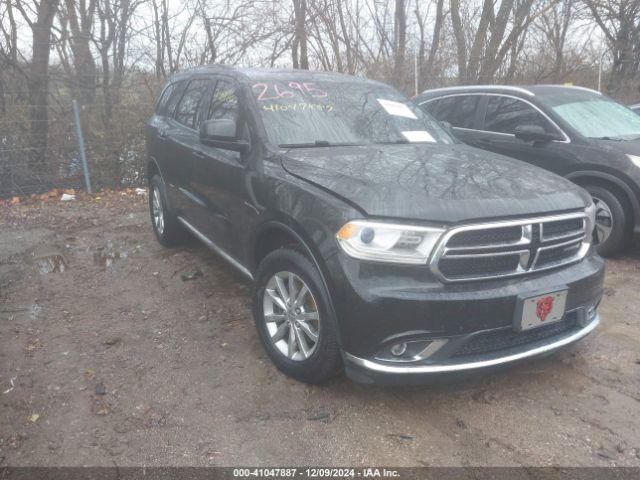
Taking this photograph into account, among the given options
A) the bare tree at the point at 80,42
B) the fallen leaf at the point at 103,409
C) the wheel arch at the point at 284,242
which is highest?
the bare tree at the point at 80,42

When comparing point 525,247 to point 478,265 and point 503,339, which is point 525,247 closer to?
point 478,265

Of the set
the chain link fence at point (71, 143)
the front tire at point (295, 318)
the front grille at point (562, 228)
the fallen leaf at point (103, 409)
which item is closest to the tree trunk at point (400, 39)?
the chain link fence at point (71, 143)

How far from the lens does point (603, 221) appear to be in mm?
5066

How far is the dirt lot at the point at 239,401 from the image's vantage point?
→ 246 centimetres

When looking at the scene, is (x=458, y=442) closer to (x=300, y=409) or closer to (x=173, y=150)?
(x=300, y=409)

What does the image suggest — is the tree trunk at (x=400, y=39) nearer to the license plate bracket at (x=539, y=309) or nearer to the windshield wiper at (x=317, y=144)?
the windshield wiper at (x=317, y=144)

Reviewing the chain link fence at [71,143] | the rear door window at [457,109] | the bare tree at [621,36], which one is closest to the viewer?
the rear door window at [457,109]

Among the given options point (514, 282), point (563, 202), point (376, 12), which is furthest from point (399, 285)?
point (376, 12)

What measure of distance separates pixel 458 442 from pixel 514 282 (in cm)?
83

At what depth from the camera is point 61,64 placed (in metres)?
9.24

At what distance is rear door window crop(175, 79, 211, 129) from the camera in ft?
14.7

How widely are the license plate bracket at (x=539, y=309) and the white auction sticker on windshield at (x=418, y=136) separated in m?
1.60

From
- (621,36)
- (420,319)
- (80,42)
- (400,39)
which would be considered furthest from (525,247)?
(621,36)

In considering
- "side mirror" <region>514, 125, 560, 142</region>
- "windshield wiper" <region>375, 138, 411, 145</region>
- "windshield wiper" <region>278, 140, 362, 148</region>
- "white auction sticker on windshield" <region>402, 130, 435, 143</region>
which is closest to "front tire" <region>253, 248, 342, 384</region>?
"windshield wiper" <region>278, 140, 362, 148</region>
